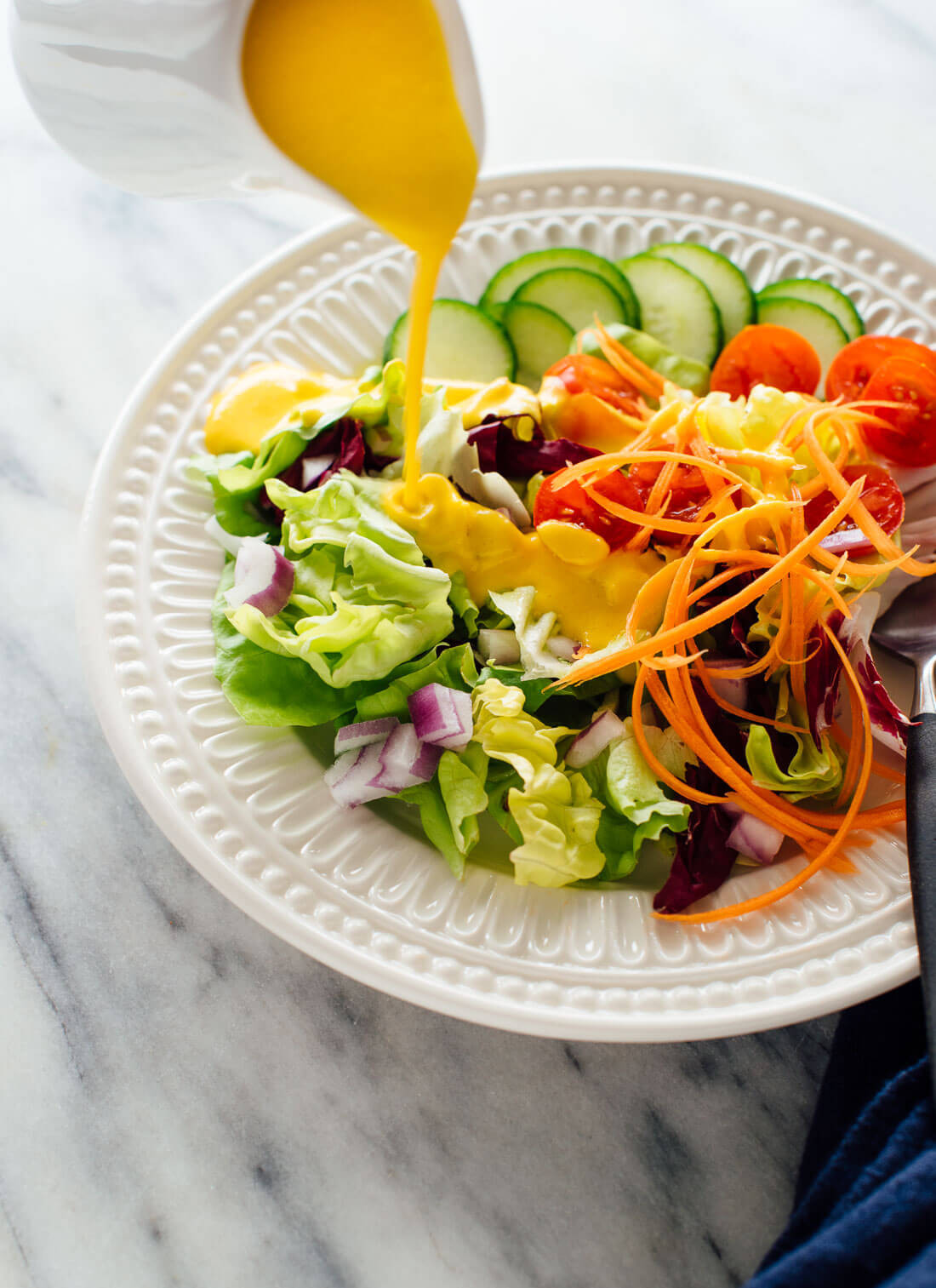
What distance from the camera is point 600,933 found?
173 cm

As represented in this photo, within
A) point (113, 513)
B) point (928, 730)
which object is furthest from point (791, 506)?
point (113, 513)

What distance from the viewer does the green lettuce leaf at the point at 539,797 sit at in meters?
1.73

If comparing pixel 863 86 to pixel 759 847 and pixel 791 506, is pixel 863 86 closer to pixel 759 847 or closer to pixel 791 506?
pixel 791 506

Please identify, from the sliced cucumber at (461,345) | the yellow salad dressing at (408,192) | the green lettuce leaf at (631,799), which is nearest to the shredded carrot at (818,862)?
the green lettuce leaf at (631,799)

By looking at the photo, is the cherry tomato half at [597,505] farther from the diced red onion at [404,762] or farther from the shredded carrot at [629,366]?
the diced red onion at [404,762]

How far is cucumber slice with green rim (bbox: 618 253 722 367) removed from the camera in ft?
7.73

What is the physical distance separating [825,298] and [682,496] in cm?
76

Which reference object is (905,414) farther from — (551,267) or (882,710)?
(551,267)

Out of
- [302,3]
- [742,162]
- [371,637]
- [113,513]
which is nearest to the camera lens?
[302,3]

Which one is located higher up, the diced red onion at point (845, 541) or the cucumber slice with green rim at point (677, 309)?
the cucumber slice with green rim at point (677, 309)

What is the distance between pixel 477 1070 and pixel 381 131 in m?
1.64

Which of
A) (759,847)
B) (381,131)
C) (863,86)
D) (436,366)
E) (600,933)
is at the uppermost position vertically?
(863,86)

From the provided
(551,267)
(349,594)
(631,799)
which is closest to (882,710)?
(631,799)

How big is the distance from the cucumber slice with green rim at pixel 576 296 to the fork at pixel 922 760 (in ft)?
3.18
